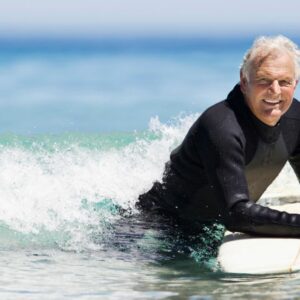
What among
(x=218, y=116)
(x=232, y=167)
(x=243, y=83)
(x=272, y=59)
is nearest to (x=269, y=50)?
(x=272, y=59)

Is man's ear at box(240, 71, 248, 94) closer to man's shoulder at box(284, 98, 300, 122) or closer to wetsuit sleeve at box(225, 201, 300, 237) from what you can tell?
man's shoulder at box(284, 98, 300, 122)

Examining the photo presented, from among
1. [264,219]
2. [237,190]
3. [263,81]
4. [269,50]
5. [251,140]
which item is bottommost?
[264,219]

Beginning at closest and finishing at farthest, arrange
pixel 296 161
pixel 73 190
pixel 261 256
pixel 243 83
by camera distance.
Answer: pixel 261 256, pixel 243 83, pixel 296 161, pixel 73 190

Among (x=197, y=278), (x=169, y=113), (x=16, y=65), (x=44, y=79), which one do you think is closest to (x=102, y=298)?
(x=197, y=278)

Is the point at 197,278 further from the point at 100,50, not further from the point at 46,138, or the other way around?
the point at 100,50

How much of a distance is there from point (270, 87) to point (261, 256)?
1.97ft

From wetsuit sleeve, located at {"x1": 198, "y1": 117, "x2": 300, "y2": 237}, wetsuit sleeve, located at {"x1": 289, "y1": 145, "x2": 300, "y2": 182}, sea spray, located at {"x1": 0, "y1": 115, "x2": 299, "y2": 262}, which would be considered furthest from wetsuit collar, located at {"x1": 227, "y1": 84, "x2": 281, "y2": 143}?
sea spray, located at {"x1": 0, "y1": 115, "x2": 299, "y2": 262}

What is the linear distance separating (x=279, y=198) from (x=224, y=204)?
93 centimetres

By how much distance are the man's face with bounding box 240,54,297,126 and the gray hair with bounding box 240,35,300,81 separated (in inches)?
0.7

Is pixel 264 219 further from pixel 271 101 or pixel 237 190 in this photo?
pixel 271 101

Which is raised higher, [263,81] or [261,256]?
[263,81]

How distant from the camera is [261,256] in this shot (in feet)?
11.8

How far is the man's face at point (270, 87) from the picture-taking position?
362 centimetres

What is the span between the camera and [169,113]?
33.3ft
